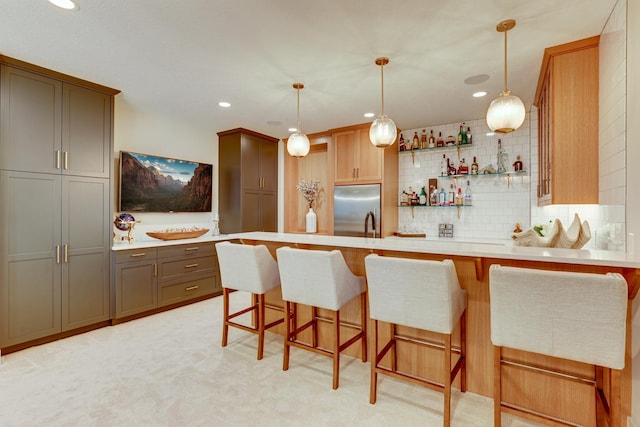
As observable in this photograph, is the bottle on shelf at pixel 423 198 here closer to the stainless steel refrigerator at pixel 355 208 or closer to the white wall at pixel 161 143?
the stainless steel refrigerator at pixel 355 208

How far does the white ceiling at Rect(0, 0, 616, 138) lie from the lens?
1.95 meters

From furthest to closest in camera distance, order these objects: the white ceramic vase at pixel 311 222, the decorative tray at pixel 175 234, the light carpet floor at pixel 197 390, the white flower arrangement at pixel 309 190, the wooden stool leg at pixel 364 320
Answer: the white flower arrangement at pixel 309 190, the white ceramic vase at pixel 311 222, the decorative tray at pixel 175 234, the wooden stool leg at pixel 364 320, the light carpet floor at pixel 197 390

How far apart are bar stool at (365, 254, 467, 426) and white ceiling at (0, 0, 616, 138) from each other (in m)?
1.67

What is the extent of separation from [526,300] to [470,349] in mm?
771

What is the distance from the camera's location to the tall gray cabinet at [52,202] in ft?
8.61

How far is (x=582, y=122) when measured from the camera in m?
2.33

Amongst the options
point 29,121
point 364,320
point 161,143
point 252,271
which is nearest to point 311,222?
point 161,143

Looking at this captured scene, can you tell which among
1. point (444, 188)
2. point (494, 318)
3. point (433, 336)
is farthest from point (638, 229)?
point (444, 188)

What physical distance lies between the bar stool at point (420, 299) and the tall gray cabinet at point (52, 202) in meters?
3.04

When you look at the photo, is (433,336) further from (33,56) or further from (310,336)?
(33,56)

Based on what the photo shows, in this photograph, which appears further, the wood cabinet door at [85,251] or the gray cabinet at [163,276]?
the gray cabinet at [163,276]

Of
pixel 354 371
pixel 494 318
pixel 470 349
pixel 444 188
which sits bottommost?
pixel 354 371

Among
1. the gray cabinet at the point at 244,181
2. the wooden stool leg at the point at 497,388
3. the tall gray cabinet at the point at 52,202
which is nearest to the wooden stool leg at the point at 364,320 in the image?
the wooden stool leg at the point at 497,388

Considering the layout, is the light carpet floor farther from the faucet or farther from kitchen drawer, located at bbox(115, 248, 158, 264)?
the faucet
